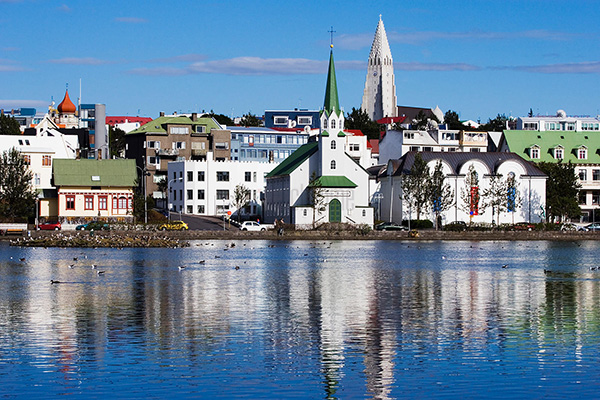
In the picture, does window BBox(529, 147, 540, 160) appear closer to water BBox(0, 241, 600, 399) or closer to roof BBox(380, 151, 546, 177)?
roof BBox(380, 151, 546, 177)

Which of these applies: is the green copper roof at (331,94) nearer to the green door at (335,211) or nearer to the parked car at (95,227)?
the green door at (335,211)

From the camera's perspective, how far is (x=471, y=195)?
116375mm

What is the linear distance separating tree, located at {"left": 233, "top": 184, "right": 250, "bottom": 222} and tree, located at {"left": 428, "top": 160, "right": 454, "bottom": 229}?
25.2 metres

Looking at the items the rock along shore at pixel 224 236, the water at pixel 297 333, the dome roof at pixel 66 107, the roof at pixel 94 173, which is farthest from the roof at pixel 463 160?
the dome roof at pixel 66 107

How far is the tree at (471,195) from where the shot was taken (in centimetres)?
11644

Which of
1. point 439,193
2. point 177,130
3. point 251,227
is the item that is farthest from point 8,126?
point 439,193

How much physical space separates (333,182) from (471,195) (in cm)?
1708

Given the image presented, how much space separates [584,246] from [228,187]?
169ft

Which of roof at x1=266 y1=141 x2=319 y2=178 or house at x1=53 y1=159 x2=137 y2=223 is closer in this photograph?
house at x1=53 y1=159 x2=137 y2=223

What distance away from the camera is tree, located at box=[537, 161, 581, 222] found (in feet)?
382

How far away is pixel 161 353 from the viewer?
2591cm

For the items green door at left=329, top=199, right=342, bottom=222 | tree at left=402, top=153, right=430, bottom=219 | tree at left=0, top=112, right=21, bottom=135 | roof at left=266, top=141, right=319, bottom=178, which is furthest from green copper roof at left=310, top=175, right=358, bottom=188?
tree at left=0, top=112, right=21, bottom=135

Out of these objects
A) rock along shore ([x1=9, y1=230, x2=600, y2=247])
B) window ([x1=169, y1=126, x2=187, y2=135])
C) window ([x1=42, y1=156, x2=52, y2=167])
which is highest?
window ([x1=169, y1=126, x2=187, y2=135])

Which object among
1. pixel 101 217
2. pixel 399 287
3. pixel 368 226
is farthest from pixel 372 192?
pixel 399 287
